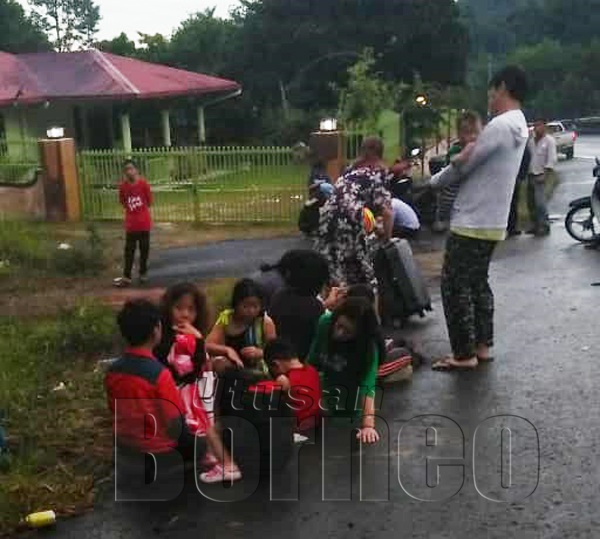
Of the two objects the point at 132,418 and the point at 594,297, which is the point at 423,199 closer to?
the point at 594,297

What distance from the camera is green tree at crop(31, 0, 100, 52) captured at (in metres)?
73.0

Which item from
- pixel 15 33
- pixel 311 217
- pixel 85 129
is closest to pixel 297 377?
pixel 311 217

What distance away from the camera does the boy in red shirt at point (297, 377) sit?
4934 mm

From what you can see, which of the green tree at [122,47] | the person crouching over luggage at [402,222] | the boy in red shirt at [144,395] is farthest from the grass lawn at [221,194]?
the green tree at [122,47]

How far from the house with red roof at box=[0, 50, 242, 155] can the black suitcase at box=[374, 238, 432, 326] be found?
729 inches

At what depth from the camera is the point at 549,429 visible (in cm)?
505

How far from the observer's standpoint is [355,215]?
6.53 m

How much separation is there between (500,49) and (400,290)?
84.6 metres

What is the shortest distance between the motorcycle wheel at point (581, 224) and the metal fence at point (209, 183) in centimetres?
497

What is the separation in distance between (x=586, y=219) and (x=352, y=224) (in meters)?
6.13

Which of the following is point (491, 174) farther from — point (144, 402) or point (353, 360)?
point (144, 402)

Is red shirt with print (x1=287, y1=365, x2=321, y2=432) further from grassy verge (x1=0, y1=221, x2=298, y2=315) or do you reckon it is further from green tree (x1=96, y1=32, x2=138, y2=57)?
green tree (x1=96, y1=32, x2=138, y2=57)

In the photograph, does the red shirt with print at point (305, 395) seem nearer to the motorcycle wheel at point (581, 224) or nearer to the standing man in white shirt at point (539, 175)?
the motorcycle wheel at point (581, 224)

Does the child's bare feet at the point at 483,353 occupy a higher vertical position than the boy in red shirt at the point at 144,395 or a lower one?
lower
